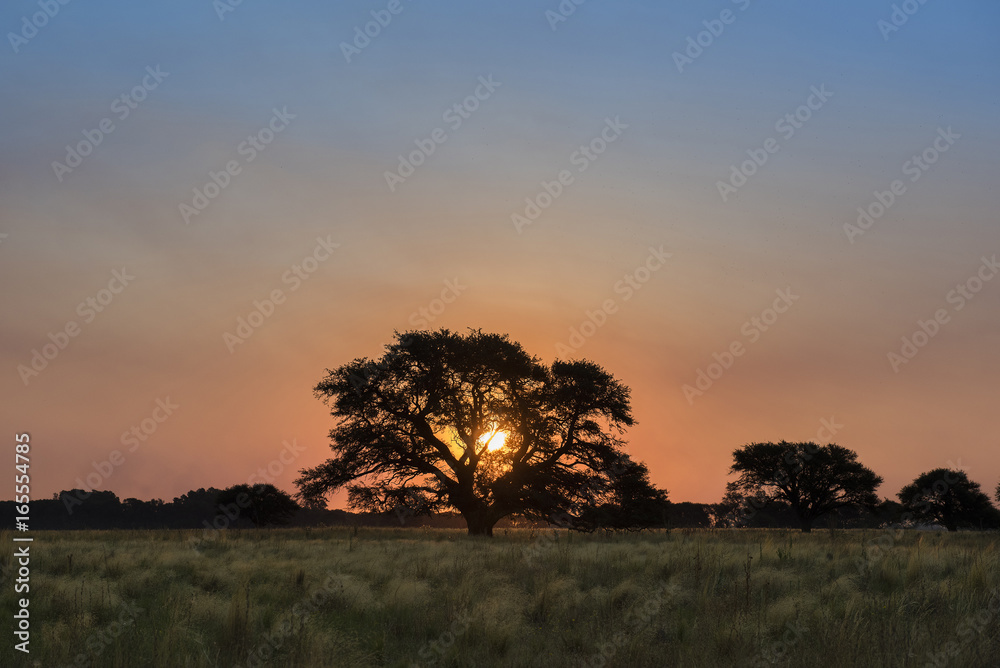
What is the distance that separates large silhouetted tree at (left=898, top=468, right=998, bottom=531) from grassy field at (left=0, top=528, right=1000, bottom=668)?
6202 centimetres

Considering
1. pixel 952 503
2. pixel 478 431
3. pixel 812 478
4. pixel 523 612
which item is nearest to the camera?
pixel 523 612

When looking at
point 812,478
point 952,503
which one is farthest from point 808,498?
point 952,503

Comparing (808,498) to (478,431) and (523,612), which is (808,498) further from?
(523,612)

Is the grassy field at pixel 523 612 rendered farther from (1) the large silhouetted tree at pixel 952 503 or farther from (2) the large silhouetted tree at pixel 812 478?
(1) the large silhouetted tree at pixel 952 503

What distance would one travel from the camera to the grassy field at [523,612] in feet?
23.7

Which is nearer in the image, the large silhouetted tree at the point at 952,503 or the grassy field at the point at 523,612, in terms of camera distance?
the grassy field at the point at 523,612

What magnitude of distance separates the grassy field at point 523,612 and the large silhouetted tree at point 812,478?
142 ft

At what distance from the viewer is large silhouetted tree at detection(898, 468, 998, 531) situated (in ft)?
220

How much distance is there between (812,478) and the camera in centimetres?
5562

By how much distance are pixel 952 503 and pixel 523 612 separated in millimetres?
72441

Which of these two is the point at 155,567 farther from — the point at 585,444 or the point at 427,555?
the point at 585,444

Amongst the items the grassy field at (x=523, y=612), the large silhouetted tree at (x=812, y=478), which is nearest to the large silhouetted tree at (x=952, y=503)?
the large silhouetted tree at (x=812, y=478)

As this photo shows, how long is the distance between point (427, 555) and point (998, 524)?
231 feet

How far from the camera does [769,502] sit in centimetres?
Answer: 5841
